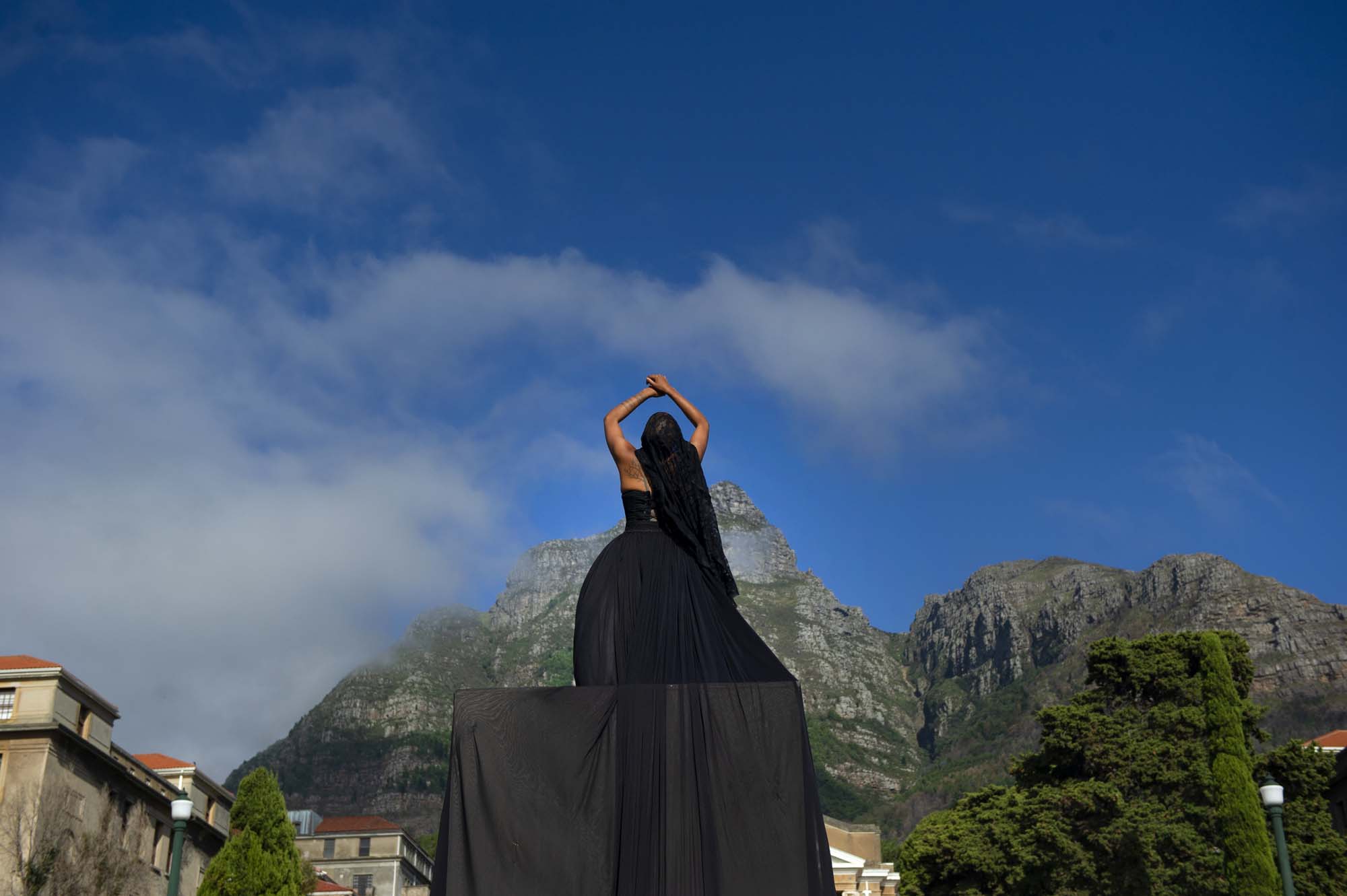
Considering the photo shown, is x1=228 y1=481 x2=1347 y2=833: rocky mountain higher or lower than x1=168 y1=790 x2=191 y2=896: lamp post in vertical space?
higher

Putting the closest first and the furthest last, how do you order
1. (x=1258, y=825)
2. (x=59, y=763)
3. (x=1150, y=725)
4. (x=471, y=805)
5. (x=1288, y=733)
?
(x=471, y=805) → (x=1258, y=825) → (x=59, y=763) → (x=1150, y=725) → (x=1288, y=733)

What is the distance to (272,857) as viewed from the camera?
3488 cm

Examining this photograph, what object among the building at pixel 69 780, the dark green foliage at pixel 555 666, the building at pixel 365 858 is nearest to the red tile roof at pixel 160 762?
the building at pixel 69 780

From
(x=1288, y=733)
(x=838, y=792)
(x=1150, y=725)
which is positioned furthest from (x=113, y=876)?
(x=838, y=792)

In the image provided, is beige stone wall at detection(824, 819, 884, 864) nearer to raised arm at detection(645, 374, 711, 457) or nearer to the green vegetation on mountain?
the green vegetation on mountain

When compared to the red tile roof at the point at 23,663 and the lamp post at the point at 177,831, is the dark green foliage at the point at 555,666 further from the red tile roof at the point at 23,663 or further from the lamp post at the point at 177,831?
the lamp post at the point at 177,831

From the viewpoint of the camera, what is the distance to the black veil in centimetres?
635

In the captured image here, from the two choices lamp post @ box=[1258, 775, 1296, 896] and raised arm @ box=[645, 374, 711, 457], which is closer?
raised arm @ box=[645, 374, 711, 457]

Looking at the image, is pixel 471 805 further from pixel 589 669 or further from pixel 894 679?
pixel 894 679

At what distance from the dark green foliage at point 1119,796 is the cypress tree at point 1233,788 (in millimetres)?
70

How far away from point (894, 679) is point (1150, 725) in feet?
535

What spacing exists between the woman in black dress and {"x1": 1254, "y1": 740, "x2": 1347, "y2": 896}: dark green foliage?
104ft

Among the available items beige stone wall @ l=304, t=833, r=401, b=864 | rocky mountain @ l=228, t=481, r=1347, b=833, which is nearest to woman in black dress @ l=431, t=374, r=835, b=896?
beige stone wall @ l=304, t=833, r=401, b=864

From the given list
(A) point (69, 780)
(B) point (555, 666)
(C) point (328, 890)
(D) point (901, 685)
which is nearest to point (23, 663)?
(A) point (69, 780)
